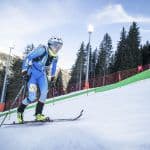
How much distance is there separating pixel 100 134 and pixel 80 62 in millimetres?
72684

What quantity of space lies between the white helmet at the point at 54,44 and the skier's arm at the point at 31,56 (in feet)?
0.85

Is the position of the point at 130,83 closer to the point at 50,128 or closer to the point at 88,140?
the point at 50,128

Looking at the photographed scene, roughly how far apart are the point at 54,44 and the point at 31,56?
72 cm

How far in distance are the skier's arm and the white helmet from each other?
0.26 m

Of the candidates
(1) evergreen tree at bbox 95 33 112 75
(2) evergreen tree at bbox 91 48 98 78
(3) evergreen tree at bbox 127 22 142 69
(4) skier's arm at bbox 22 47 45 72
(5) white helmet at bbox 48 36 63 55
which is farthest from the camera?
(2) evergreen tree at bbox 91 48 98 78

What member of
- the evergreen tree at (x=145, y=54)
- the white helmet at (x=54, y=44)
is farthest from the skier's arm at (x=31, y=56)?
the evergreen tree at (x=145, y=54)

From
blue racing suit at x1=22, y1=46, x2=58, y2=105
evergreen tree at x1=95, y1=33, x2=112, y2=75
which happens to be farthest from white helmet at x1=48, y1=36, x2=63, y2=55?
evergreen tree at x1=95, y1=33, x2=112, y2=75

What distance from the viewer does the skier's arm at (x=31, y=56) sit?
10.2 meters

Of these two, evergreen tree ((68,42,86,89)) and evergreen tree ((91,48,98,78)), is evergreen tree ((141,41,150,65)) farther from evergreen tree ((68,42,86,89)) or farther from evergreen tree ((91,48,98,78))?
evergreen tree ((68,42,86,89))

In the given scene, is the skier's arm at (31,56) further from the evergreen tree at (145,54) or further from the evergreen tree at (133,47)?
the evergreen tree at (145,54)

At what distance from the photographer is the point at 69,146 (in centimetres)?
680

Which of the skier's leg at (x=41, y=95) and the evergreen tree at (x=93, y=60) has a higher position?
the evergreen tree at (x=93, y=60)

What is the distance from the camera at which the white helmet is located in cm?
1047

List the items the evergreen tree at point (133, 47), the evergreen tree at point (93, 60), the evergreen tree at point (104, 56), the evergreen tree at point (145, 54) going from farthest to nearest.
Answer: the evergreen tree at point (93, 60), the evergreen tree at point (104, 56), the evergreen tree at point (145, 54), the evergreen tree at point (133, 47)
